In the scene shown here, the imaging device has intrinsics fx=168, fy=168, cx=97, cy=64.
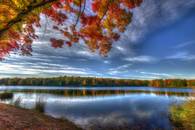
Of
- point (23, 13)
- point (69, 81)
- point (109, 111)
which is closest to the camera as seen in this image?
point (23, 13)

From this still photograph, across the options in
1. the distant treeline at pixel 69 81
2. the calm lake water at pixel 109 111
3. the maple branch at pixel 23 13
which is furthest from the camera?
the distant treeline at pixel 69 81

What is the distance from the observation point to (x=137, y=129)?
37.7ft

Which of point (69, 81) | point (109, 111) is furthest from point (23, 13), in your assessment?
point (69, 81)

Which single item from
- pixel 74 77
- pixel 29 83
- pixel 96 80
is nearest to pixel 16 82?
pixel 29 83

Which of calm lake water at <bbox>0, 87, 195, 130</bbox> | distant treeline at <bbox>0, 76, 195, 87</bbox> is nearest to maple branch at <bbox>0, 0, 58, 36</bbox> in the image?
calm lake water at <bbox>0, 87, 195, 130</bbox>

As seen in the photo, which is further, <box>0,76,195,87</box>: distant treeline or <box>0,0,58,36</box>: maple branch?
<box>0,76,195,87</box>: distant treeline

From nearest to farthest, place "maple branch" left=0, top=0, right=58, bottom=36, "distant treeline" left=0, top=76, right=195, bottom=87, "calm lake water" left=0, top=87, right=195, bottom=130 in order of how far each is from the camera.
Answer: "maple branch" left=0, top=0, right=58, bottom=36
"calm lake water" left=0, top=87, right=195, bottom=130
"distant treeline" left=0, top=76, right=195, bottom=87

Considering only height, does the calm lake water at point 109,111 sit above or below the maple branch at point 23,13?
below

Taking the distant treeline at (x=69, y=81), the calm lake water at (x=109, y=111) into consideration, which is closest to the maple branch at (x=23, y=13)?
the calm lake water at (x=109, y=111)

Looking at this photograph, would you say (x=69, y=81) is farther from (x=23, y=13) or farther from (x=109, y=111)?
(x=23, y=13)

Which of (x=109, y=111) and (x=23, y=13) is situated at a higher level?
(x=23, y=13)

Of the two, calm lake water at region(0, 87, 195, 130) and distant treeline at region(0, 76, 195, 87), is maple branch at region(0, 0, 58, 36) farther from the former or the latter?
distant treeline at region(0, 76, 195, 87)

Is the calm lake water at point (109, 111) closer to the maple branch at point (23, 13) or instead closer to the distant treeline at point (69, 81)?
the maple branch at point (23, 13)

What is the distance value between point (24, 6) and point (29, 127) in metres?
4.97
